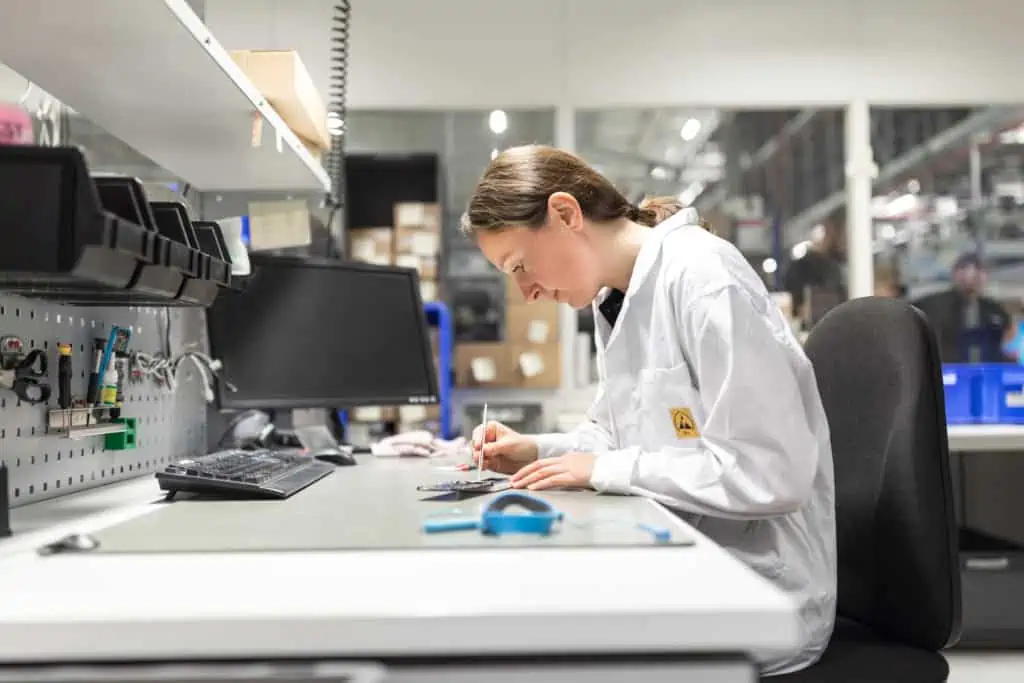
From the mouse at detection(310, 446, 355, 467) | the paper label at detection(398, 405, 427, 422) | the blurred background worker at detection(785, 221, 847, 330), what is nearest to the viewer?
the mouse at detection(310, 446, 355, 467)

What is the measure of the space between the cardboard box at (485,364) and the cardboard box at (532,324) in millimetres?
73

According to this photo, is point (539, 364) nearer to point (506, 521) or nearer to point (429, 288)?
point (429, 288)

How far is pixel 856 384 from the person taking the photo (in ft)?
4.05

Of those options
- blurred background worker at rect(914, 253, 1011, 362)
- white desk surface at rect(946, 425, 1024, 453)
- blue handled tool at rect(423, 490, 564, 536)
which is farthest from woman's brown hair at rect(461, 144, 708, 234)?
blurred background worker at rect(914, 253, 1011, 362)

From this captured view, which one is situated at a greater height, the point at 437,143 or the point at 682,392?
the point at 437,143

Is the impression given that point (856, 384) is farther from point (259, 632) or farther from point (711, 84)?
point (711, 84)

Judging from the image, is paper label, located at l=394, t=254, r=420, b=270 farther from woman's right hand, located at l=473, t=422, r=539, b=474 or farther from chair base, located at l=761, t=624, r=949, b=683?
chair base, located at l=761, t=624, r=949, b=683

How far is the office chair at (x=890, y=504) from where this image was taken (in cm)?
105

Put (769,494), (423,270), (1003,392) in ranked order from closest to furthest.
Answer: (769,494) → (1003,392) → (423,270)

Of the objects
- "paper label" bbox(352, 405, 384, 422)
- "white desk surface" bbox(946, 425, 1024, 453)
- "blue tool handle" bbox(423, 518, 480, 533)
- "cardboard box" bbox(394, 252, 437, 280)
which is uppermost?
"cardboard box" bbox(394, 252, 437, 280)

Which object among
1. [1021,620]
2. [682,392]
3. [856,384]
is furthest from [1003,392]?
[682,392]

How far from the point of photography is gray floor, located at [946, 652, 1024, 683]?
2425mm

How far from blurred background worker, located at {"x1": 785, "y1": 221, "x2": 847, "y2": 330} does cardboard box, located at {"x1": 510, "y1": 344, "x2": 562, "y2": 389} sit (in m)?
1.07

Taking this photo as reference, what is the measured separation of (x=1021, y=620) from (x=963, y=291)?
1586mm
